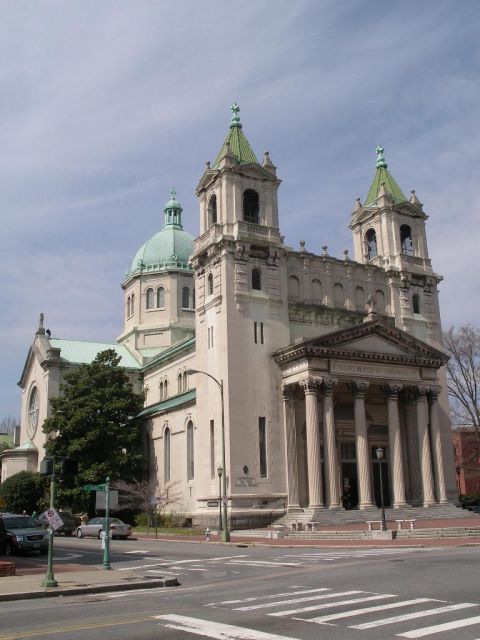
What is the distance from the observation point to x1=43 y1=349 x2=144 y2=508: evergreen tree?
53581 millimetres

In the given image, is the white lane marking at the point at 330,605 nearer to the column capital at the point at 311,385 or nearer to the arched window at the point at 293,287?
the column capital at the point at 311,385

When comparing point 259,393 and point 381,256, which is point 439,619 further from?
point 381,256

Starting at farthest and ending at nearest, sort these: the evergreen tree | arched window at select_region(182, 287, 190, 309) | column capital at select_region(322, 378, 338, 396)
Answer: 1. arched window at select_region(182, 287, 190, 309)
2. the evergreen tree
3. column capital at select_region(322, 378, 338, 396)

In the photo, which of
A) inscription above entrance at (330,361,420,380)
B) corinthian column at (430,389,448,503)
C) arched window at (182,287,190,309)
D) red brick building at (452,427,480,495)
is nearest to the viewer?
inscription above entrance at (330,361,420,380)

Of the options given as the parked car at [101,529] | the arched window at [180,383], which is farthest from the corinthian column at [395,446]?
the arched window at [180,383]

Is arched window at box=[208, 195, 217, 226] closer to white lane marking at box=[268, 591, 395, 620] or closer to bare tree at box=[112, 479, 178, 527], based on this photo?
bare tree at box=[112, 479, 178, 527]

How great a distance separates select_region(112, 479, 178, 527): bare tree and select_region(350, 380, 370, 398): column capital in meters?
15.8

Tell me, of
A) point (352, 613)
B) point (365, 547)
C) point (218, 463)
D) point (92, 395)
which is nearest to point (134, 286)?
point (92, 395)

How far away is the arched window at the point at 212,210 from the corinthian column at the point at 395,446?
1863 centimetres

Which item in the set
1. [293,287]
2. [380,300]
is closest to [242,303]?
[293,287]

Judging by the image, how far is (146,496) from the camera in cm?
5097

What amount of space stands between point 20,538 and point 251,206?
32501 millimetres

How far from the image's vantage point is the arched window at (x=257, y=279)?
51.7 metres

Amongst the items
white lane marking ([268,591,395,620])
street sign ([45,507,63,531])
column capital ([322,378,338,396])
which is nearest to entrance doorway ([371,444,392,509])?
column capital ([322,378,338,396])
